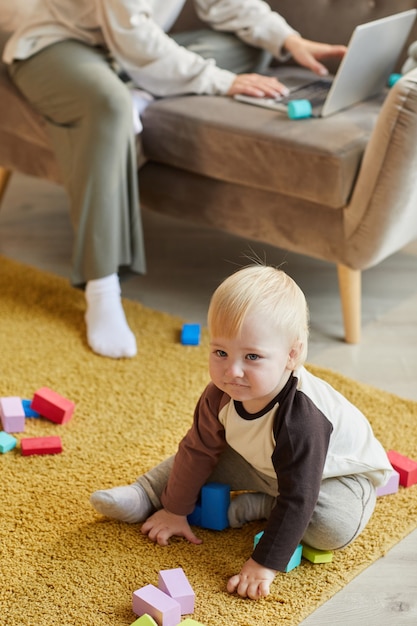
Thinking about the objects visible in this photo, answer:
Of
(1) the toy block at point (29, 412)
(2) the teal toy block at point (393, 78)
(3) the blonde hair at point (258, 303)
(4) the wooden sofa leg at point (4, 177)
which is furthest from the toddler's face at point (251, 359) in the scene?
(4) the wooden sofa leg at point (4, 177)

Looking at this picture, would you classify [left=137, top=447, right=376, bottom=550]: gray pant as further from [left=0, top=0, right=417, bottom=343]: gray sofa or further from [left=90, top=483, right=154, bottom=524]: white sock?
[left=0, top=0, right=417, bottom=343]: gray sofa

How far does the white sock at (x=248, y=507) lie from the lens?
1468 mm

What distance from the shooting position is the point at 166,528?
1.44 metres

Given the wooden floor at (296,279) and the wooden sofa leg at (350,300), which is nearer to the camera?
the wooden floor at (296,279)

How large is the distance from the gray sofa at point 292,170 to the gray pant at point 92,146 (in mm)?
115

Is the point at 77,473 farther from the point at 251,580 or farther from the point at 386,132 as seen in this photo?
the point at 386,132

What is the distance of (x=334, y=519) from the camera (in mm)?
1355

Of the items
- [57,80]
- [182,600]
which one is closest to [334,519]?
[182,600]

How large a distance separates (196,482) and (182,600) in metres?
0.20

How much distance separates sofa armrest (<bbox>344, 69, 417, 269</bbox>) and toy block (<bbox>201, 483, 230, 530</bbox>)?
71cm

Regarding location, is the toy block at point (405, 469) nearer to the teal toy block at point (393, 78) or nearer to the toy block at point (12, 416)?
the toy block at point (12, 416)

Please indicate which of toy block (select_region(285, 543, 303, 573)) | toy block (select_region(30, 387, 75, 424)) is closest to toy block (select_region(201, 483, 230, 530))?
toy block (select_region(285, 543, 303, 573))

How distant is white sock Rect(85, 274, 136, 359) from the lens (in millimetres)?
2006

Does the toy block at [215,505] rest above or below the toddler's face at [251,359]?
below
